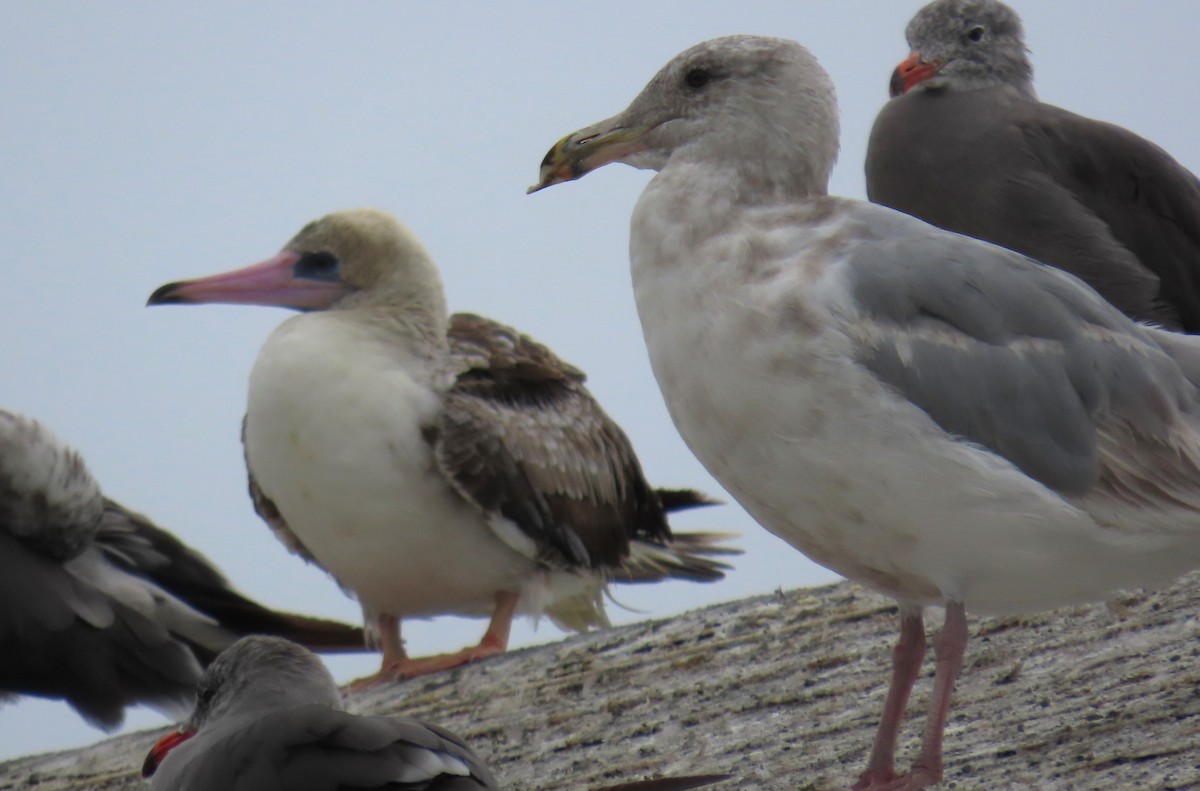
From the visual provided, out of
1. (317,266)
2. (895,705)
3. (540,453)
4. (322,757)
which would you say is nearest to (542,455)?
(540,453)

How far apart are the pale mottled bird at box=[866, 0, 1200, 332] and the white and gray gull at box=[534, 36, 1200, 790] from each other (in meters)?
1.54

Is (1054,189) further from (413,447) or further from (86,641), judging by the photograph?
(86,641)

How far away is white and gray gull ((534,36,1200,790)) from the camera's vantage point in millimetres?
3545

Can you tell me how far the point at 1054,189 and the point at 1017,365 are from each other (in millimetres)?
1888

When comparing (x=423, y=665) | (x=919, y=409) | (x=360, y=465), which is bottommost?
(x=423, y=665)

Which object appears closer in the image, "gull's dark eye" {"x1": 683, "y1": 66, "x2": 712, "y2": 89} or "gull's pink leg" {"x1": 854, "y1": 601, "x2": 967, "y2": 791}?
"gull's pink leg" {"x1": 854, "y1": 601, "x2": 967, "y2": 791}

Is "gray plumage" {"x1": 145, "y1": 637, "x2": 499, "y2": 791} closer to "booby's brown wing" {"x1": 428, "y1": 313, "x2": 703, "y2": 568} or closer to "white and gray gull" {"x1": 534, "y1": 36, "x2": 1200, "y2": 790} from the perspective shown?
"white and gray gull" {"x1": 534, "y1": 36, "x2": 1200, "y2": 790}

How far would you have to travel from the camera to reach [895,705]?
3795 mm

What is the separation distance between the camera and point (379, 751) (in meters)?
3.29

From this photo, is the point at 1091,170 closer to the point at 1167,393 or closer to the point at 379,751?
the point at 1167,393

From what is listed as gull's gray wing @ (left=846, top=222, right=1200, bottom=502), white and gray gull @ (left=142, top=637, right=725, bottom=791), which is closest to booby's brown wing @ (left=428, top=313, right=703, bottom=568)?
white and gray gull @ (left=142, top=637, right=725, bottom=791)

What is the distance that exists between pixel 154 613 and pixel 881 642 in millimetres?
2787

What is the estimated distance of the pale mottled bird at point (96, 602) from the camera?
250 inches

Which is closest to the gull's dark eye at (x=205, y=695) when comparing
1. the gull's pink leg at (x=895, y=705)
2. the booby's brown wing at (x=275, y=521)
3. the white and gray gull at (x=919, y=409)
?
the white and gray gull at (x=919, y=409)
